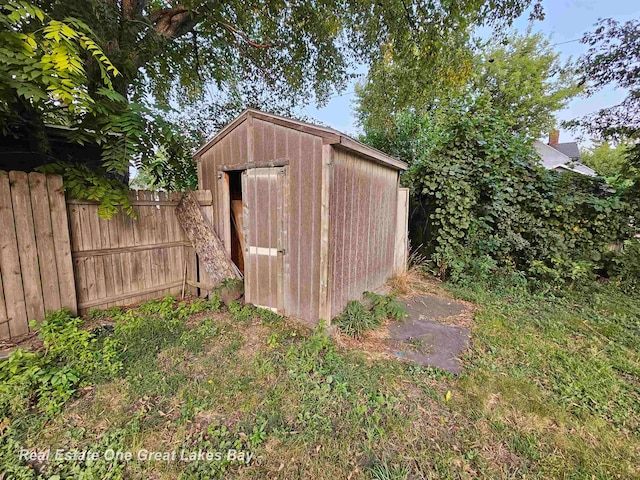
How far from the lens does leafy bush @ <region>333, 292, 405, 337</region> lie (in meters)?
3.26

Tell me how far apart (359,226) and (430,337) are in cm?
170

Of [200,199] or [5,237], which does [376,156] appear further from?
[5,237]

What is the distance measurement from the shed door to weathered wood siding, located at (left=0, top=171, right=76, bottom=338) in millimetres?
2047

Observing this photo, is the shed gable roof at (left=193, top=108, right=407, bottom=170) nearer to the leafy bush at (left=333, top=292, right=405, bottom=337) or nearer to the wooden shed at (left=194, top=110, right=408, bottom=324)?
the wooden shed at (left=194, top=110, right=408, bottom=324)

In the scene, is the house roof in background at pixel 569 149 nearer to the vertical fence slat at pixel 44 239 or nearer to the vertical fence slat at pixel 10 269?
the vertical fence slat at pixel 44 239

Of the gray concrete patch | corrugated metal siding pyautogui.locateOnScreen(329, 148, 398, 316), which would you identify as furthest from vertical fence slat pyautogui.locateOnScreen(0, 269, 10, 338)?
the gray concrete patch

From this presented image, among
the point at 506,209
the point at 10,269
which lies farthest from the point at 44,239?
the point at 506,209

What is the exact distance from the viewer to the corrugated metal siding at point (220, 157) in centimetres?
366

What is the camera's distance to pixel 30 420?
184 cm

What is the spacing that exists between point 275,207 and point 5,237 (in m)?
2.71

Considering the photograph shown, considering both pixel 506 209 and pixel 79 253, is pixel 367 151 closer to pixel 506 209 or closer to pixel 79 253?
pixel 506 209

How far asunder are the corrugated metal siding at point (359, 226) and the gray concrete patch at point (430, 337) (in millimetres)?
768

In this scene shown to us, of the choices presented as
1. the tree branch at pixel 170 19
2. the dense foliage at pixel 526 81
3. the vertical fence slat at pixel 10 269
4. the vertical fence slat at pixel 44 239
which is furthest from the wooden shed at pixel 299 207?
the dense foliage at pixel 526 81

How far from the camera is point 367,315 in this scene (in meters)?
3.49
